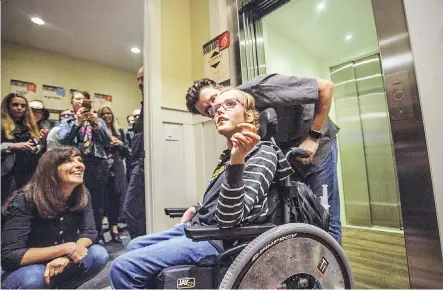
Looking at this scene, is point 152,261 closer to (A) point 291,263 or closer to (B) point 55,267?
(A) point 291,263

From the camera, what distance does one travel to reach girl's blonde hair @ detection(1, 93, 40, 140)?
132 cm

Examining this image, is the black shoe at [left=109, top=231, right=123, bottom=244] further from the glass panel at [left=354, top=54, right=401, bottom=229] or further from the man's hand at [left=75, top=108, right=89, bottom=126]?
the glass panel at [left=354, top=54, right=401, bottom=229]

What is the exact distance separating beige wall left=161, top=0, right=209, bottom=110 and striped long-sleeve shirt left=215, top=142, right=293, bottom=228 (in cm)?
115

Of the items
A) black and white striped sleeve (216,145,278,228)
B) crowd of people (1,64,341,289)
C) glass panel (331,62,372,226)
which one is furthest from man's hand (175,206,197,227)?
glass panel (331,62,372,226)

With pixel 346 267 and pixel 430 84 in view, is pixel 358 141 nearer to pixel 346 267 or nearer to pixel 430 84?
pixel 430 84

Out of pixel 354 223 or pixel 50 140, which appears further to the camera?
pixel 354 223

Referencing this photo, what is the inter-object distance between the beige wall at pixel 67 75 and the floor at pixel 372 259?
35.5 inches

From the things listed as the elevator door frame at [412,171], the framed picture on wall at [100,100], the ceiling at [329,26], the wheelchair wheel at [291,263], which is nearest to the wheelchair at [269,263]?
the wheelchair wheel at [291,263]

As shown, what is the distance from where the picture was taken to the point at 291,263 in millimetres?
745

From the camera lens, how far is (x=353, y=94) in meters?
2.35

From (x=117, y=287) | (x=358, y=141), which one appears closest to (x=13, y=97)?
(x=117, y=287)

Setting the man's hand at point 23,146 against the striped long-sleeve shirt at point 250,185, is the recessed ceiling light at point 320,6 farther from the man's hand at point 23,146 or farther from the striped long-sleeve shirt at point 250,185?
the man's hand at point 23,146

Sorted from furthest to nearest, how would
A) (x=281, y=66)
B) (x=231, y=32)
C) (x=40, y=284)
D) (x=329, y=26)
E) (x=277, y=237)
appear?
1. (x=329, y=26)
2. (x=281, y=66)
3. (x=231, y=32)
4. (x=40, y=284)
5. (x=277, y=237)

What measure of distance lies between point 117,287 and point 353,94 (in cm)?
242
